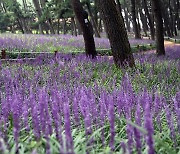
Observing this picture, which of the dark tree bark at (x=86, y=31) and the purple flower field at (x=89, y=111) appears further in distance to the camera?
the dark tree bark at (x=86, y=31)

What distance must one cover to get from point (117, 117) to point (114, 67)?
578 centimetres

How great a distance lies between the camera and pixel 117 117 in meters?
4.16

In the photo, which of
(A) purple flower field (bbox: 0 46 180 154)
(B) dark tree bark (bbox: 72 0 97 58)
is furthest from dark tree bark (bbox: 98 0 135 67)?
(B) dark tree bark (bbox: 72 0 97 58)

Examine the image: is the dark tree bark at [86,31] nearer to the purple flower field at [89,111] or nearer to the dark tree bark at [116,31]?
the purple flower field at [89,111]

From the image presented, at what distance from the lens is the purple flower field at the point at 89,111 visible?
2628 millimetres

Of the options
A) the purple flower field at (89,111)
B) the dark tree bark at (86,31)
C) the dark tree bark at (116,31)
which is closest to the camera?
the purple flower field at (89,111)

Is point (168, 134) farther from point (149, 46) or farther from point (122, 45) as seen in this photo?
point (149, 46)

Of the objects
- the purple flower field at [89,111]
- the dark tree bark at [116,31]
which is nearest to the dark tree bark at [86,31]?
the purple flower field at [89,111]

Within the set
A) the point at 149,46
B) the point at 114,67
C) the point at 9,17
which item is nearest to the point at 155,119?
the point at 114,67

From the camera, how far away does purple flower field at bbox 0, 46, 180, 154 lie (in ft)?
8.62

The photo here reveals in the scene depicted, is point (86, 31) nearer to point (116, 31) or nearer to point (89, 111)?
point (116, 31)

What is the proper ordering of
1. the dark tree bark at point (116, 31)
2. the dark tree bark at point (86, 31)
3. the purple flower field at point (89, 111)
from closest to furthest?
the purple flower field at point (89, 111) → the dark tree bark at point (116, 31) → the dark tree bark at point (86, 31)

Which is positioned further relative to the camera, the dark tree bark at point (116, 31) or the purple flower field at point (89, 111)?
the dark tree bark at point (116, 31)

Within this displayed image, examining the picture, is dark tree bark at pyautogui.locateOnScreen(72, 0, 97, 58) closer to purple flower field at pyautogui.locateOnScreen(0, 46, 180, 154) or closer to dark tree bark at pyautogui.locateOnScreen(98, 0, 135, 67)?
purple flower field at pyautogui.locateOnScreen(0, 46, 180, 154)
